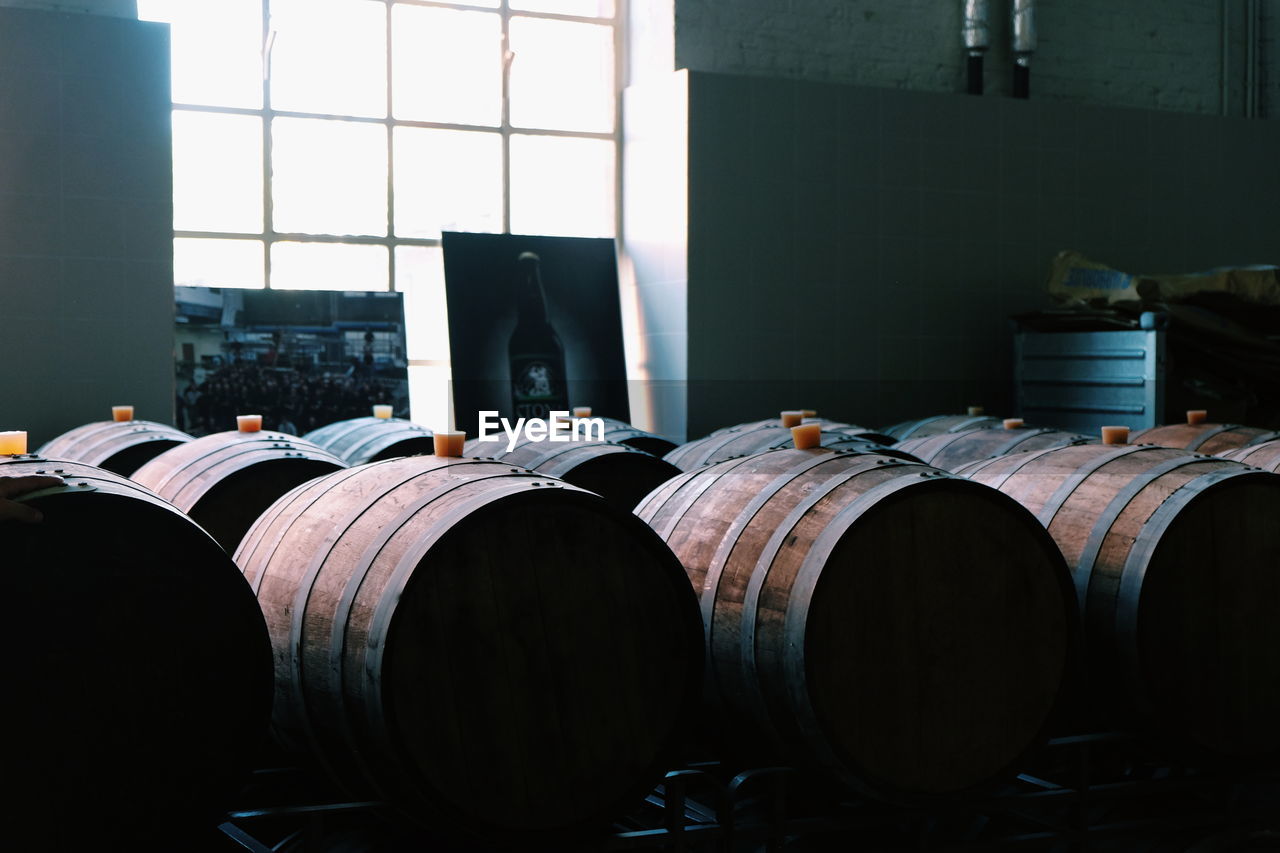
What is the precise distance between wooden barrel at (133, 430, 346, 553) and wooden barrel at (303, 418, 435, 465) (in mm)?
615

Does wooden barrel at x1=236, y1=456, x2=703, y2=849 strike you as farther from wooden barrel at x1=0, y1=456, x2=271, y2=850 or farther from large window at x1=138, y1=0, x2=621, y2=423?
large window at x1=138, y1=0, x2=621, y2=423

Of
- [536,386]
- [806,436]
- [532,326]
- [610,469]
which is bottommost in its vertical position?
[610,469]

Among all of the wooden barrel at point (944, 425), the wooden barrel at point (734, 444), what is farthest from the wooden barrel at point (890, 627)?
the wooden barrel at point (944, 425)

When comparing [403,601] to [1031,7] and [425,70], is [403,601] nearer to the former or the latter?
[425,70]

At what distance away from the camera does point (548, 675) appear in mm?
2047

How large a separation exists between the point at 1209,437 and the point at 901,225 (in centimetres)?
353

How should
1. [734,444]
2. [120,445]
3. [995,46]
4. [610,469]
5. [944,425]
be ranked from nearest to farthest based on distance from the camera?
[610,469]
[734,444]
[120,445]
[944,425]
[995,46]

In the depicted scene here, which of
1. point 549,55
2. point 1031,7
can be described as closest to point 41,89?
point 549,55

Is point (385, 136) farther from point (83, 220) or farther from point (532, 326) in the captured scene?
point (83, 220)

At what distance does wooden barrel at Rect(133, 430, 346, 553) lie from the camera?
3.14 m

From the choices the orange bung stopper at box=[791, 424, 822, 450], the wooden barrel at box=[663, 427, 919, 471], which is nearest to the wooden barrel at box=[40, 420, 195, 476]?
the wooden barrel at box=[663, 427, 919, 471]

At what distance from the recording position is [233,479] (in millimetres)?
3174

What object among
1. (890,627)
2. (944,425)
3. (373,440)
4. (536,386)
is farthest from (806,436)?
(536,386)

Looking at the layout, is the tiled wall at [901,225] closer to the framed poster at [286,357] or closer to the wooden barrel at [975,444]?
the framed poster at [286,357]
